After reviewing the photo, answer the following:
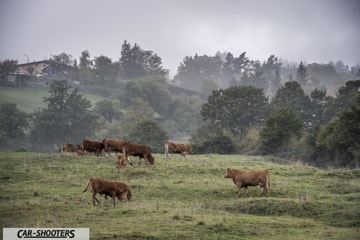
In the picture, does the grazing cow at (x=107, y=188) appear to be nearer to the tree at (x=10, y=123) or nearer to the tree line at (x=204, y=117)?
the tree line at (x=204, y=117)

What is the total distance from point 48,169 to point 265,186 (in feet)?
43.8

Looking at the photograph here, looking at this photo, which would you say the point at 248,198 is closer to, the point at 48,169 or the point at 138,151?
the point at 138,151

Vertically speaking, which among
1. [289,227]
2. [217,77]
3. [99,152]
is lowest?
[289,227]

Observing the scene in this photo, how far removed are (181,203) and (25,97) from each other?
273ft

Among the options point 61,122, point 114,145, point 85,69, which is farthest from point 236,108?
point 85,69

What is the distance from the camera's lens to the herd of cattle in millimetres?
22828

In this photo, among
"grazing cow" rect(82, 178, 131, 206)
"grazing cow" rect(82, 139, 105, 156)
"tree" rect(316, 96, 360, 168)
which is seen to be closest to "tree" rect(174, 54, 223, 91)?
"tree" rect(316, 96, 360, 168)

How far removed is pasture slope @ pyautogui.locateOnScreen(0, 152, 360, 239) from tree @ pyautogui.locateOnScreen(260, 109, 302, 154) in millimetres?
23387

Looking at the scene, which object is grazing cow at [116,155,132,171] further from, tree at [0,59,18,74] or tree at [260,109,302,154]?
tree at [0,59,18,74]

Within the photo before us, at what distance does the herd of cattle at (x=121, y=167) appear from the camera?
22.8 meters

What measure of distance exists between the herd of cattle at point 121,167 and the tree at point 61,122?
142 ft

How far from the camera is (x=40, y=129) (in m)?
82.6

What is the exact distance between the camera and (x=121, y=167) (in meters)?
31.0

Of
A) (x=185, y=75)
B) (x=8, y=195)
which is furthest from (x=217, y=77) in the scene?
(x=8, y=195)
